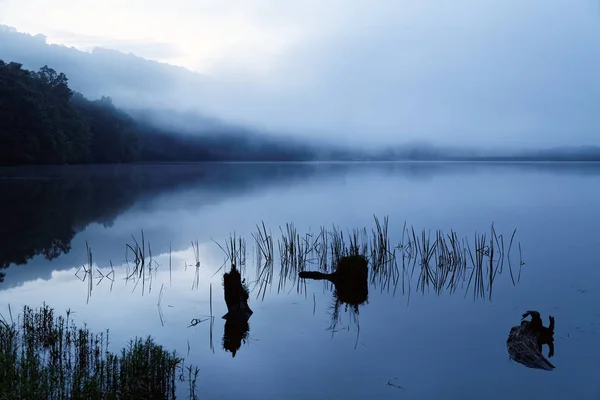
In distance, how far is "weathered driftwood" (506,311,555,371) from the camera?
9.31 m

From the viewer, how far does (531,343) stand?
32.0ft

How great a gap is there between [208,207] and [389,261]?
24.7 meters

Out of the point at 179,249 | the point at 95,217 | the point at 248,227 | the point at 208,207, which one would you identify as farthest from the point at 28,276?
the point at 208,207

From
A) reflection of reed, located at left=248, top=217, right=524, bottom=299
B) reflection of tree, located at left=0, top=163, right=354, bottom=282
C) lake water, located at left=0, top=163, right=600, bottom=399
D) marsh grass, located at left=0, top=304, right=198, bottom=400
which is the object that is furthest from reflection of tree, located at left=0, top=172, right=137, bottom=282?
marsh grass, located at left=0, top=304, right=198, bottom=400

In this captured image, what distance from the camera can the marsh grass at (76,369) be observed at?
6617mm

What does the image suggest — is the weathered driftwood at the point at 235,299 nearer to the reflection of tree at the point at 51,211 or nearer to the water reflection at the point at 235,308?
the water reflection at the point at 235,308

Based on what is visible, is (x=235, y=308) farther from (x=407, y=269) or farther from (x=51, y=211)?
(x=51, y=211)

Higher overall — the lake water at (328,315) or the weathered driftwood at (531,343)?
the weathered driftwood at (531,343)

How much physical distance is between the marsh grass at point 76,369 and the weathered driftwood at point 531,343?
5.45 m

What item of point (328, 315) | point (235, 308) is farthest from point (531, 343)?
point (235, 308)

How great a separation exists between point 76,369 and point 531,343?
750 centimetres

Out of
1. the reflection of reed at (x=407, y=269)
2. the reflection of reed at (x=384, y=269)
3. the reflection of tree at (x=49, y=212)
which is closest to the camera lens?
the reflection of reed at (x=384, y=269)

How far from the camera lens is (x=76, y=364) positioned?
27.7 feet

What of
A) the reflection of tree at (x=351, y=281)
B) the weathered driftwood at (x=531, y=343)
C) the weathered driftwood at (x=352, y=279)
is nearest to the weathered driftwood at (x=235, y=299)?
the reflection of tree at (x=351, y=281)
